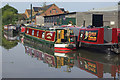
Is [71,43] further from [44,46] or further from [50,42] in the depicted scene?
[44,46]

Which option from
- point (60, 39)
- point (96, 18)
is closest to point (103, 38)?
point (60, 39)

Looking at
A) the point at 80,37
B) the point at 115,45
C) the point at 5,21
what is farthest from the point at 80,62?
the point at 5,21

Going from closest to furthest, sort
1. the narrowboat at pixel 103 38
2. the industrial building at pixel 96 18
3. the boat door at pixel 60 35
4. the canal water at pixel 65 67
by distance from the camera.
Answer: the canal water at pixel 65 67 → the narrowboat at pixel 103 38 → the boat door at pixel 60 35 → the industrial building at pixel 96 18

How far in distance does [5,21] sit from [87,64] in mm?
53392

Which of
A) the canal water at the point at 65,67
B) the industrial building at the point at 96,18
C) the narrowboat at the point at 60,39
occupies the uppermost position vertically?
the industrial building at the point at 96,18

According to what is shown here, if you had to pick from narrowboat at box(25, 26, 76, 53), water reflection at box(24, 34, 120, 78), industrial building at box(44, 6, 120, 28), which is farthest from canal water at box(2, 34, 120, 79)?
industrial building at box(44, 6, 120, 28)

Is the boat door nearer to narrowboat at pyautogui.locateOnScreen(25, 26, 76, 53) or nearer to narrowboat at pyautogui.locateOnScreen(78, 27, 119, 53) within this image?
narrowboat at pyautogui.locateOnScreen(25, 26, 76, 53)

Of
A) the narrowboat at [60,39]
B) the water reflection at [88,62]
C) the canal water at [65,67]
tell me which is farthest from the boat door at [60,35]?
the canal water at [65,67]

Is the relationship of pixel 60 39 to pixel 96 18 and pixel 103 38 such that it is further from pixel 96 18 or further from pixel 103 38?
pixel 96 18

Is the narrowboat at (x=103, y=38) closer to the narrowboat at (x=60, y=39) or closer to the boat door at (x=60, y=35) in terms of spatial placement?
the narrowboat at (x=60, y=39)

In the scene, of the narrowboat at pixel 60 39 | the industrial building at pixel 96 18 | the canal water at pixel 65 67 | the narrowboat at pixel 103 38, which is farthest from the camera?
the industrial building at pixel 96 18

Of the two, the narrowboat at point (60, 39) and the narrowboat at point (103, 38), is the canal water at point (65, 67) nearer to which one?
the narrowboat at point (103, 38)

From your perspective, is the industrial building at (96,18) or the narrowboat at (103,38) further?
the industrial building at (96,18)

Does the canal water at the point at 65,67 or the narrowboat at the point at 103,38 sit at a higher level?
the narrowboat at the point at 103,38
